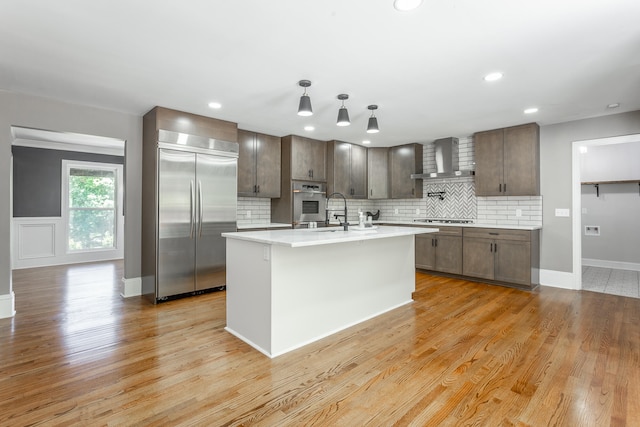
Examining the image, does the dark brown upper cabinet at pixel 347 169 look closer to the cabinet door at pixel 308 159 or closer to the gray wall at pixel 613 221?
the cabinet door at pixel 308 159

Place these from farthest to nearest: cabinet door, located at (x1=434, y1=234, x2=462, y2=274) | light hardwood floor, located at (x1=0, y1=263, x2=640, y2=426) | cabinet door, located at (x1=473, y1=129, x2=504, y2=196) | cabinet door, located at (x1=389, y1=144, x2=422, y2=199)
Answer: cabinet door, located at (x1=389, y1=144, x2=422, y2=199), cabinet door, located at (x1=434, y1=234, x2=462, y2=274), cabinet door, located at (x1=473, y1=129, x2=504, y2=196), light hardwood floor, located at (x1=0, y1=263, x2=640, y2=426)

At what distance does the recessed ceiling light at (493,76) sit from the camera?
2.99m

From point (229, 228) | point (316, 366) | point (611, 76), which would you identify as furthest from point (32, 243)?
point (611, 76)

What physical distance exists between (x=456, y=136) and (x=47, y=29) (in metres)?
5.49

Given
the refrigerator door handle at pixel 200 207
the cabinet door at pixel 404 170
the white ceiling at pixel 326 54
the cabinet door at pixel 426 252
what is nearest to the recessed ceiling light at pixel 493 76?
the white ceiling at pixel 326 54

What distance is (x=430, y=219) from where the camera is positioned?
20.7ft

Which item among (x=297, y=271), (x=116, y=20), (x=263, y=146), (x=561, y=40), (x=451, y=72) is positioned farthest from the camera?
(x=263, y=146)

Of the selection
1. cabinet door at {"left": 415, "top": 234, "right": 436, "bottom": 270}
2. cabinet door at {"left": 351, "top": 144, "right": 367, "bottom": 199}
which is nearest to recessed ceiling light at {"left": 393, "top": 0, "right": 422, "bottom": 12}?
cabinet door at {"left": 415, "top": 234, "right": 436, "bottom": 270}

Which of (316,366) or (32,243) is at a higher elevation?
(32,243)

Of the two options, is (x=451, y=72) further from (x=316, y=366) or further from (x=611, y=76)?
(x=316, y=366)

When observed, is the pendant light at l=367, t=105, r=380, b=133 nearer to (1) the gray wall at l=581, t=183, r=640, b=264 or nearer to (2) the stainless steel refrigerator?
(2) the stainless steel refrigerator

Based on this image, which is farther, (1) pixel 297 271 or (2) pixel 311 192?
(2) pixel 311 192

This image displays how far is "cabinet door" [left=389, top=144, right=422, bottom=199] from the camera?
20.6 ft

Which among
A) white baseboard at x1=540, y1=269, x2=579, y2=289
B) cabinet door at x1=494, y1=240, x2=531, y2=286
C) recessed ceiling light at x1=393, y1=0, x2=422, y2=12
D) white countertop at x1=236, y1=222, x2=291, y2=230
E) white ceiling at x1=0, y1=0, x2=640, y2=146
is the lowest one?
white baseboard at x1=540, y1=269, x2=579, y2=289
